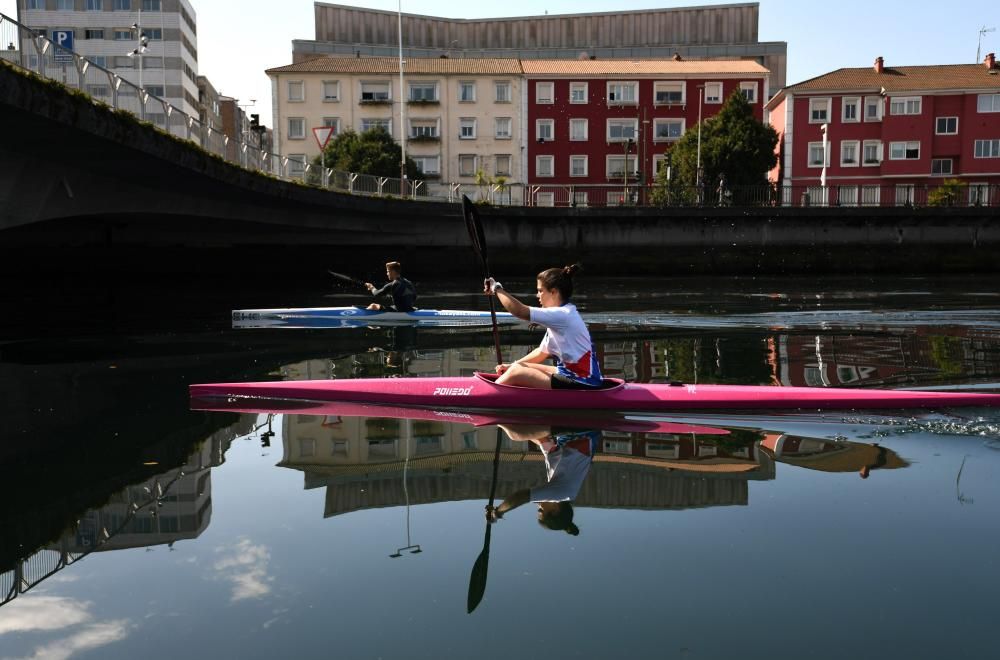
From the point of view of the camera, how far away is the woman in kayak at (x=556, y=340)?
9109 millimetres

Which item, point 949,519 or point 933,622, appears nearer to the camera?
point 933,622

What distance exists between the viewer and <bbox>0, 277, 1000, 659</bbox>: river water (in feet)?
15.2

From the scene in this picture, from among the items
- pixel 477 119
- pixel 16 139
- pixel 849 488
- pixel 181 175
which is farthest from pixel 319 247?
pixel 849 488

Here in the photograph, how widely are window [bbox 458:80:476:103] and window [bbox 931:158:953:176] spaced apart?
119 ft

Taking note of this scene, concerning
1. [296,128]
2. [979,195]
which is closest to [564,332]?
[979,195]

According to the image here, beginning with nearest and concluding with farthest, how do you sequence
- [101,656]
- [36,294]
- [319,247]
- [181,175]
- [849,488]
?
[101,656], [849,488], [181,175], [36,294], [319,247]

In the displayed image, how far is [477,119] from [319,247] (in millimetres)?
34055

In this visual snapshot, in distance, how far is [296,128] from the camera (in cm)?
7444

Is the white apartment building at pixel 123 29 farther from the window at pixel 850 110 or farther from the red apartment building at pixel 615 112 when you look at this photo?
the window at pixel 850 110

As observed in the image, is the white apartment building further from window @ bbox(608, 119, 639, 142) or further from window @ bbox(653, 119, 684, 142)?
window @ bbox(653, 119, 684, 142)

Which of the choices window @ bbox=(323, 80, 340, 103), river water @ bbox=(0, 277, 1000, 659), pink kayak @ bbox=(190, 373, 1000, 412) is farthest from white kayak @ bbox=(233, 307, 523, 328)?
window @ bbox=(323, 80, 340, 103)

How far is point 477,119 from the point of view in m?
74.1

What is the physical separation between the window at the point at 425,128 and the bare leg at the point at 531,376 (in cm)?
6637

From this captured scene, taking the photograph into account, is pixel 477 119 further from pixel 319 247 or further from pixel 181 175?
pixel 181 175
